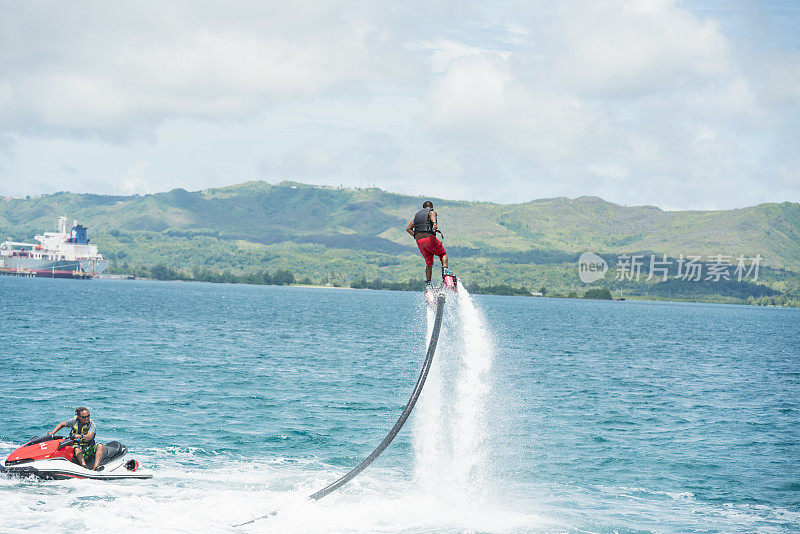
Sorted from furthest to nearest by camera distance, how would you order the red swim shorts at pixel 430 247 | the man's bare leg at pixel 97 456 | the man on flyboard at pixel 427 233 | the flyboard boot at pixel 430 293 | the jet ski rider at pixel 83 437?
the man's bare leg at pixel 97 456 → the jet ski rider at pixel 83 437 → the flyboard boot at pixel 430 293 → the red swim shorts at pixel 430 247 → the man on flyboard at pixel 427 233

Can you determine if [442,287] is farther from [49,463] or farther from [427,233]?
[49,463]

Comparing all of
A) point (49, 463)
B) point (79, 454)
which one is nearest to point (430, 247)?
point (79, 454)

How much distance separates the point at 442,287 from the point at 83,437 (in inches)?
650

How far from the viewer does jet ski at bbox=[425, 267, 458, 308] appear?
21.1m

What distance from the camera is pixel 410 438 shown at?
1623 inches

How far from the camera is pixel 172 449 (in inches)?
1409

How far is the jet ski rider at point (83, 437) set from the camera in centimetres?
2805

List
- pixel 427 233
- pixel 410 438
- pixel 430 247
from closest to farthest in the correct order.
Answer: pixel 427 233 → pixel 430 247 → pixel 410 438

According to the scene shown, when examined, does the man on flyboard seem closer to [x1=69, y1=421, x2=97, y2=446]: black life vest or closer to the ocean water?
the ocean water

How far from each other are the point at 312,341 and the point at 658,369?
44.4 m

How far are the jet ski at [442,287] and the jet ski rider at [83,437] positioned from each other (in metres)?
15.2

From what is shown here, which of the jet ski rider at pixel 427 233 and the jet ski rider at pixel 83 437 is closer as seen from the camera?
the jet ski rider at pixel 427 233

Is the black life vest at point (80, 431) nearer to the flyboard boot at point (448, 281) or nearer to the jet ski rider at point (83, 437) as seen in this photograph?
the jet ski rider at point (83, 437)

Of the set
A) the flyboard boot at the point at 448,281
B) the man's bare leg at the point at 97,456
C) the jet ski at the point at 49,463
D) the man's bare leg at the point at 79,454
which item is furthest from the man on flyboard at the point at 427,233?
the jet ski at the point at 49,463
